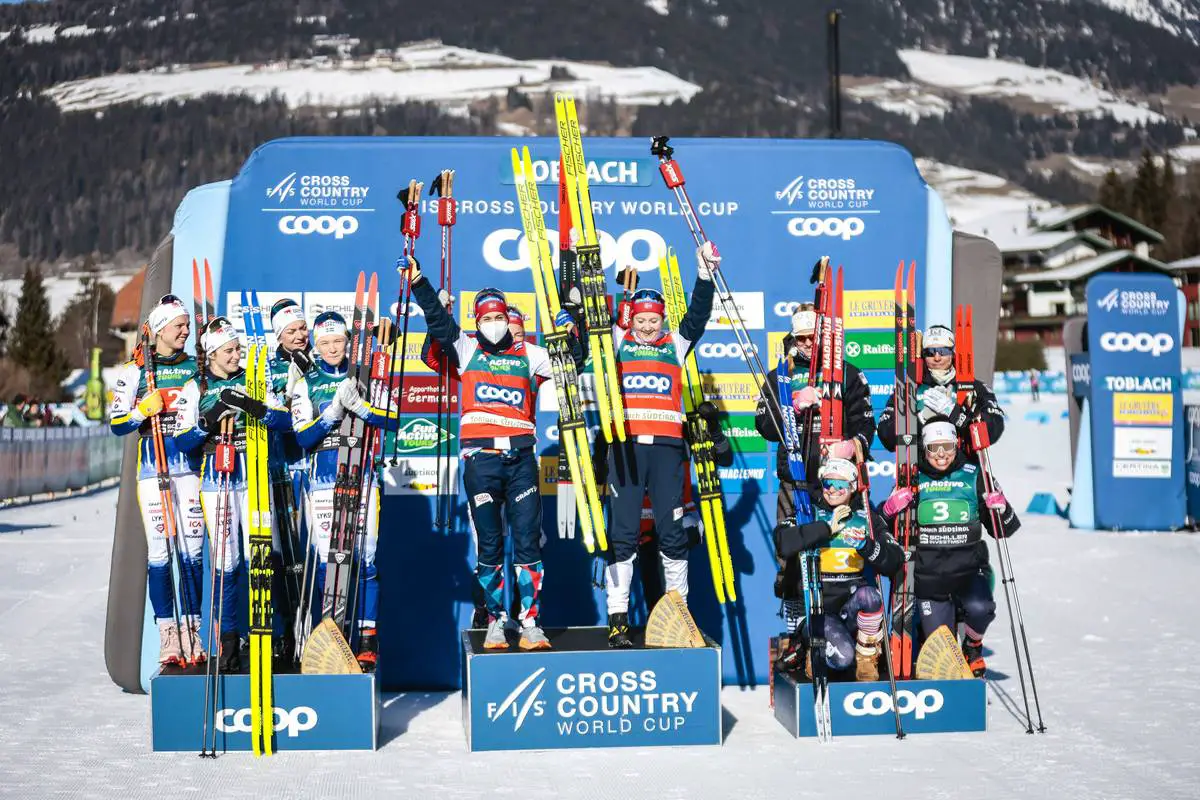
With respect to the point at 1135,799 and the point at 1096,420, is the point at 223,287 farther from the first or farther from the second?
the point at 1096,420

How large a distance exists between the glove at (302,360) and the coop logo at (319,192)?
0.98 meters

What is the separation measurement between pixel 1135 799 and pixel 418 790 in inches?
102

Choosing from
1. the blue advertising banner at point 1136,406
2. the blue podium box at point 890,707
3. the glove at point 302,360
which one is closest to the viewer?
the blue podium box at point 890,707

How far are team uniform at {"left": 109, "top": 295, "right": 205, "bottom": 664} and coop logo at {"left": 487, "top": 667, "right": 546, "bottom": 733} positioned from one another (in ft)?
4.75

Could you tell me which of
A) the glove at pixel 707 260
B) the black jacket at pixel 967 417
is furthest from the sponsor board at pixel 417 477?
the black jacket at pixel 967 417

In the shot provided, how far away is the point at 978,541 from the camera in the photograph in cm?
628

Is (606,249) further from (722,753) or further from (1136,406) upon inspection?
(1136,406)

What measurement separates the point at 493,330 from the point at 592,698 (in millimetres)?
1709

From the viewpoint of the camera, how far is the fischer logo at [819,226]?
723cm

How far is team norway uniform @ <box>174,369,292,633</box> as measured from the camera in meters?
6.04

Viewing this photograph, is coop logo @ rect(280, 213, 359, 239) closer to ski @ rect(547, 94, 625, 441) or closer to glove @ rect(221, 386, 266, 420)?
ski @ rect(547, 94, 625, 441)

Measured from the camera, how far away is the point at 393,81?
179875mm

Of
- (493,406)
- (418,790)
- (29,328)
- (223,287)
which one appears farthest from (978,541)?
(29,328)

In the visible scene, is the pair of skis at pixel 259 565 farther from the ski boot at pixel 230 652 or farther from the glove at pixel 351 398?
the glove at pixel 351 398
